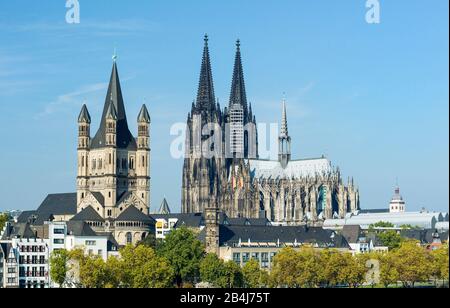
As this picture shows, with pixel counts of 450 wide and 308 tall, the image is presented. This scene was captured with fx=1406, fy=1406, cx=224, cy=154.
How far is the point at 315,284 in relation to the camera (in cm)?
12500

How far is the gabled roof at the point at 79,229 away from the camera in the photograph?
146 m

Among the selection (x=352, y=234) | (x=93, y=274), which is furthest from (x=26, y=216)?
(x=93, y=274)

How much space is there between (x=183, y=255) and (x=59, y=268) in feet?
49.3

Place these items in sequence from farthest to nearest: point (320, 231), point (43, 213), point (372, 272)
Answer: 1. point (43, 213)
2. point (320, 231)
3. point (372, 272)

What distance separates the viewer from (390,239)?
18050 cm

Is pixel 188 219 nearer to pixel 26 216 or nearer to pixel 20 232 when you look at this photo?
pixel 26 216

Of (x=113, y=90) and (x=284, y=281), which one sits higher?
(x=113, y=90)

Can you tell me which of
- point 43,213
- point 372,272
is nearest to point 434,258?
point 372,272

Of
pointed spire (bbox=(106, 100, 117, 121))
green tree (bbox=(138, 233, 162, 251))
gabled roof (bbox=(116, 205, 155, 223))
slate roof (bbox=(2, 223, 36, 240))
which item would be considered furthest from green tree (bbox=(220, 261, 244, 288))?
pointed spire (bbox=(106, 100, 117, 121))

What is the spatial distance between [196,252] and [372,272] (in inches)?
657

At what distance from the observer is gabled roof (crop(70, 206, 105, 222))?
163500 millimetres

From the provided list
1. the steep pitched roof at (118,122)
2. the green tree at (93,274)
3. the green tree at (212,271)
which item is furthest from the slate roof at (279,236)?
the green tree at (93,274)
